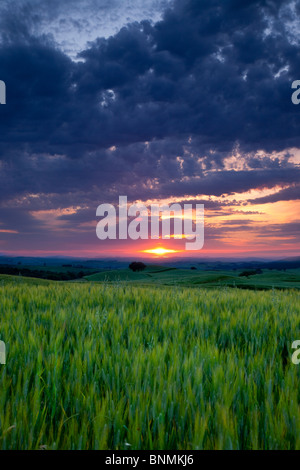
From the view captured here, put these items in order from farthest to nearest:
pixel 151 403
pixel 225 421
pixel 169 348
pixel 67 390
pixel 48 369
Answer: pixel 169 348
pixel 48 369
pixel 67 390
pixel 151 403
pixel 225 421

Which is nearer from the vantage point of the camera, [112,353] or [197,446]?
A: [197,446]

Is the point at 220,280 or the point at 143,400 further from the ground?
the point at 143,400

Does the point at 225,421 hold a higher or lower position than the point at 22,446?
higher

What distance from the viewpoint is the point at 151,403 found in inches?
88.0

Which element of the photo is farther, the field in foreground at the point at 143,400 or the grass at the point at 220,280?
the grass at the point at 220,280

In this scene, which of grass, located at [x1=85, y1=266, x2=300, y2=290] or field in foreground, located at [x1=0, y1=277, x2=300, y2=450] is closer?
field in foreground, located at [x1=0, y1=277, x2=300, y2=450]

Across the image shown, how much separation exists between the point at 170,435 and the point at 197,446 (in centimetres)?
29

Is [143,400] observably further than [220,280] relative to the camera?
No

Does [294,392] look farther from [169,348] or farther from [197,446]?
[169,348]

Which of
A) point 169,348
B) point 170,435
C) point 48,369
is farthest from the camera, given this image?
point 169,348

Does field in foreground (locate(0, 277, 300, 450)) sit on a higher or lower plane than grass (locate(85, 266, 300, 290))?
higher

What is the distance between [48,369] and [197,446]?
1480 mm

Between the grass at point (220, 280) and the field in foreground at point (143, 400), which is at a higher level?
the field in foreground at point (143, 400)

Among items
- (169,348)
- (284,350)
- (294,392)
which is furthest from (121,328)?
(294,392)
